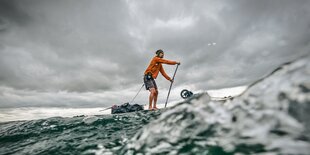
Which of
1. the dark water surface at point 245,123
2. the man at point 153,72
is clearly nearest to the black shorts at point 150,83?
the man at point 153,72

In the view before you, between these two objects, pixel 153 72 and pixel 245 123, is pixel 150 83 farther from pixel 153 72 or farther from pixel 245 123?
pixel 245 123

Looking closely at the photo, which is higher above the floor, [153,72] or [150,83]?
[153,72]

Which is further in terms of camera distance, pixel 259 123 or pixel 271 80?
pixel 271 80

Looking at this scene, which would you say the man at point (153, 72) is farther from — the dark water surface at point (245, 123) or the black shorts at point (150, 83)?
the dark water surface at point (245, 123)

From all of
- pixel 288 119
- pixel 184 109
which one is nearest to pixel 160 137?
pixel 184 109

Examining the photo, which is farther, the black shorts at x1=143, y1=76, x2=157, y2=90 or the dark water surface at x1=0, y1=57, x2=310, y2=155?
the black shorts at x1=143, y1=76, x2=157, y2=90

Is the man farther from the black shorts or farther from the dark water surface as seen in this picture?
the dark water surface

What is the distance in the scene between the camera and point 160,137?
3109mm

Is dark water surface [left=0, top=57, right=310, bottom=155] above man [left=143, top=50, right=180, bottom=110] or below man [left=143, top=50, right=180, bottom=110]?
below

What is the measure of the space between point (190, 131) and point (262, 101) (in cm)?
107

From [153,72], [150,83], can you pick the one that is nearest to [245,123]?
[150,83]

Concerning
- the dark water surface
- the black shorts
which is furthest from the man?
the dark water surface

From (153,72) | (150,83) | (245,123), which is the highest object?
(153,72)

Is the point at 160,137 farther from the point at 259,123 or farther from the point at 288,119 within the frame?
the point at 288,119
